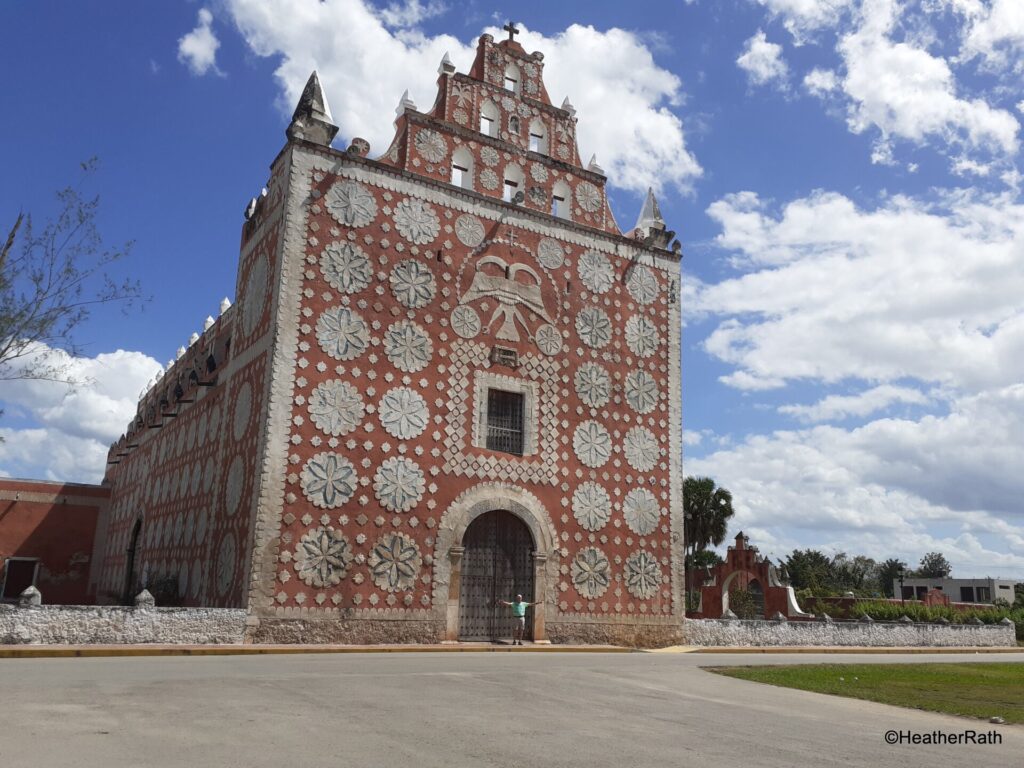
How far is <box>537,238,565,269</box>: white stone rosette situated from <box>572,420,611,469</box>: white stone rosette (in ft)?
14.1

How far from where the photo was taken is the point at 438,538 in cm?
1814

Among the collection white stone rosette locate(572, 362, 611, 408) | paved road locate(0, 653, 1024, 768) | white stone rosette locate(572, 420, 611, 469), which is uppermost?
white stone rosette locate(572, 362, 611, 408)

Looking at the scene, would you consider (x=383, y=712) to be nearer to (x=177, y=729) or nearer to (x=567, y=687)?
(x=177, y=729)

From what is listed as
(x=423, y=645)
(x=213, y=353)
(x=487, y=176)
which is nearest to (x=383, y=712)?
(x=423, y=645)

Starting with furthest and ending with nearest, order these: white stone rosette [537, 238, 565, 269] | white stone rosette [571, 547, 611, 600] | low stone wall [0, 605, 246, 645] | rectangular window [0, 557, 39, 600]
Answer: rectangular window [0, 557, 39, 600]
white stone rosette [537, 238, 565, 269]
white stone rosette [571, 547, 611, 600]
low stone wall [0, 605, 246, 645]

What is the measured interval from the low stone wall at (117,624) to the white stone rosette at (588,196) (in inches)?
548

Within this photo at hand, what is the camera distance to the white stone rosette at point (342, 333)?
58.3 feet

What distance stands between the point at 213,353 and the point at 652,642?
15.2 meters

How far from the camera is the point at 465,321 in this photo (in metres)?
19.7

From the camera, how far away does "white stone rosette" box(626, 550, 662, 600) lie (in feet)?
68.1

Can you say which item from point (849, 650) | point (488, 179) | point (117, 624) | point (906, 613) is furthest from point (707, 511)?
point (117, 624)

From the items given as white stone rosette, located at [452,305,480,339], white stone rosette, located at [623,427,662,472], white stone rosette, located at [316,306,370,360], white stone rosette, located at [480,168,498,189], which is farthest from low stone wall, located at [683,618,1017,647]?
white stone rosette, located at [480,168,498,189]

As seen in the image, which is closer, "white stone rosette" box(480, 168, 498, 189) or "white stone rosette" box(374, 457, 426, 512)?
"white stone rosette" box(374, 457, 426, 512)

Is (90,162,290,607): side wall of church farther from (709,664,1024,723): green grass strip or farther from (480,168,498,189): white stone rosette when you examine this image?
(709,664,1024,723): green grass strip
